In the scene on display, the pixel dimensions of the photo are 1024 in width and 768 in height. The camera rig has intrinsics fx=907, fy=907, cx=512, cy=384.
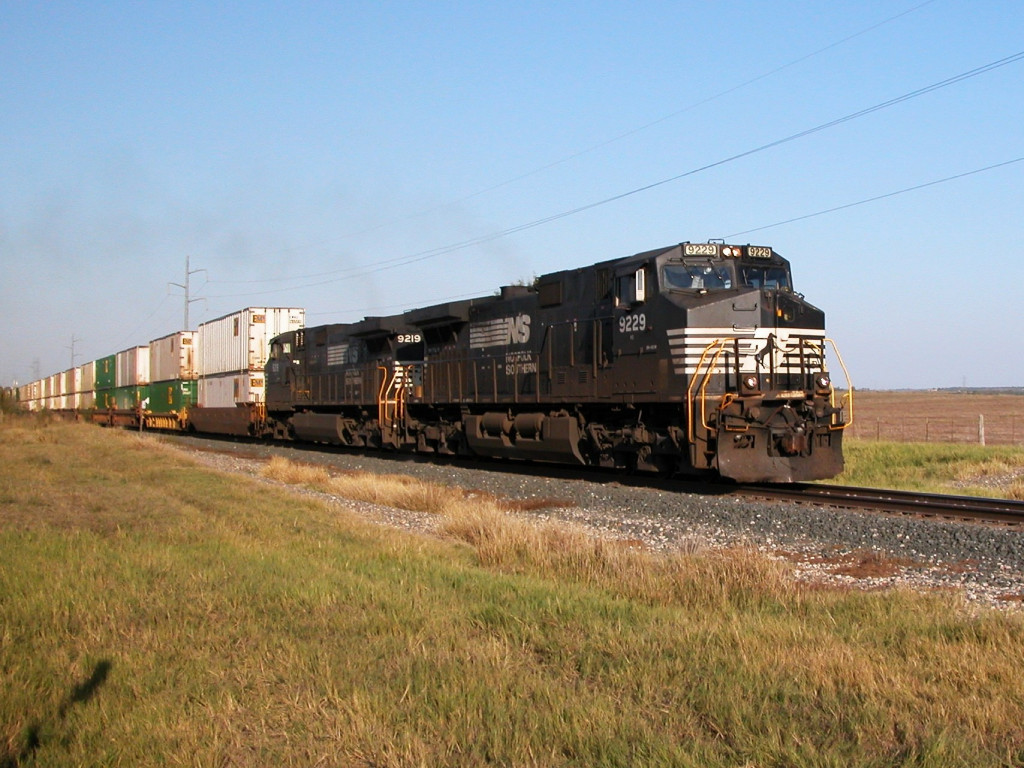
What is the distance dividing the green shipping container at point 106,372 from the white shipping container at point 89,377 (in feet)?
2.97

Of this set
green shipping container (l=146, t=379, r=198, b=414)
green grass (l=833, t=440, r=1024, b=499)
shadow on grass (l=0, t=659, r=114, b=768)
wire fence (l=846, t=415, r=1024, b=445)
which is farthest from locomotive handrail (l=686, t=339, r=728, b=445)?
green shipping container (l=146, t=379, r=198, b=414)

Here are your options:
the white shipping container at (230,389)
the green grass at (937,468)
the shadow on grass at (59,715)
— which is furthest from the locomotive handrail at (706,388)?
the white shipping container at (230,389)

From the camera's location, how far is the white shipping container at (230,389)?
3209 centimetres

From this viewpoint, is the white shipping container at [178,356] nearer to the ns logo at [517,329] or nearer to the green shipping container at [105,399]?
the green shipping container at [105,399]

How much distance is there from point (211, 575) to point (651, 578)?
3498 mm

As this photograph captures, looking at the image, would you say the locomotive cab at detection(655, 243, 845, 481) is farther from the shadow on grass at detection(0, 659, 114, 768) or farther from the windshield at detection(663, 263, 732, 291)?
the shadow on grass at detection(0, 659, 114, 768)

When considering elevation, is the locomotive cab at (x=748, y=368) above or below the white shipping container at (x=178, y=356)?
below

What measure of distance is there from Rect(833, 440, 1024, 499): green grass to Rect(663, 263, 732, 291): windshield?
19.7 ft

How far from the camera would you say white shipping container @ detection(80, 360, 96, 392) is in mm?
51778

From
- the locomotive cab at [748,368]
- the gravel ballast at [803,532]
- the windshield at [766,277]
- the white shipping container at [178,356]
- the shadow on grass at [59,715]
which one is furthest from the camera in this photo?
the white shipping container at [178,356]

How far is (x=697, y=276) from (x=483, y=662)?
1070 cm

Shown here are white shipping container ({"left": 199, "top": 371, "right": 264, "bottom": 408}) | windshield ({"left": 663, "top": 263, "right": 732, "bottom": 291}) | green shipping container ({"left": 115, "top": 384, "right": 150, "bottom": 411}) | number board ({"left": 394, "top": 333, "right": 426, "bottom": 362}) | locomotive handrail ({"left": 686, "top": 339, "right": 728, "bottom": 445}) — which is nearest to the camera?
locomotive handrail ({"left": 686, "top": 339, "right": 728, "bottom": 445})

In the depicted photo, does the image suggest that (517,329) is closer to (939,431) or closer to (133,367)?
(133,367)

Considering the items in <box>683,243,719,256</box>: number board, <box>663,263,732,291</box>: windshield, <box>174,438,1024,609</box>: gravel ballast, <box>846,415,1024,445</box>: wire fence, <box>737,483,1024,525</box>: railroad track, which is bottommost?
<box>846,415,1024,445</box>: wire fence
